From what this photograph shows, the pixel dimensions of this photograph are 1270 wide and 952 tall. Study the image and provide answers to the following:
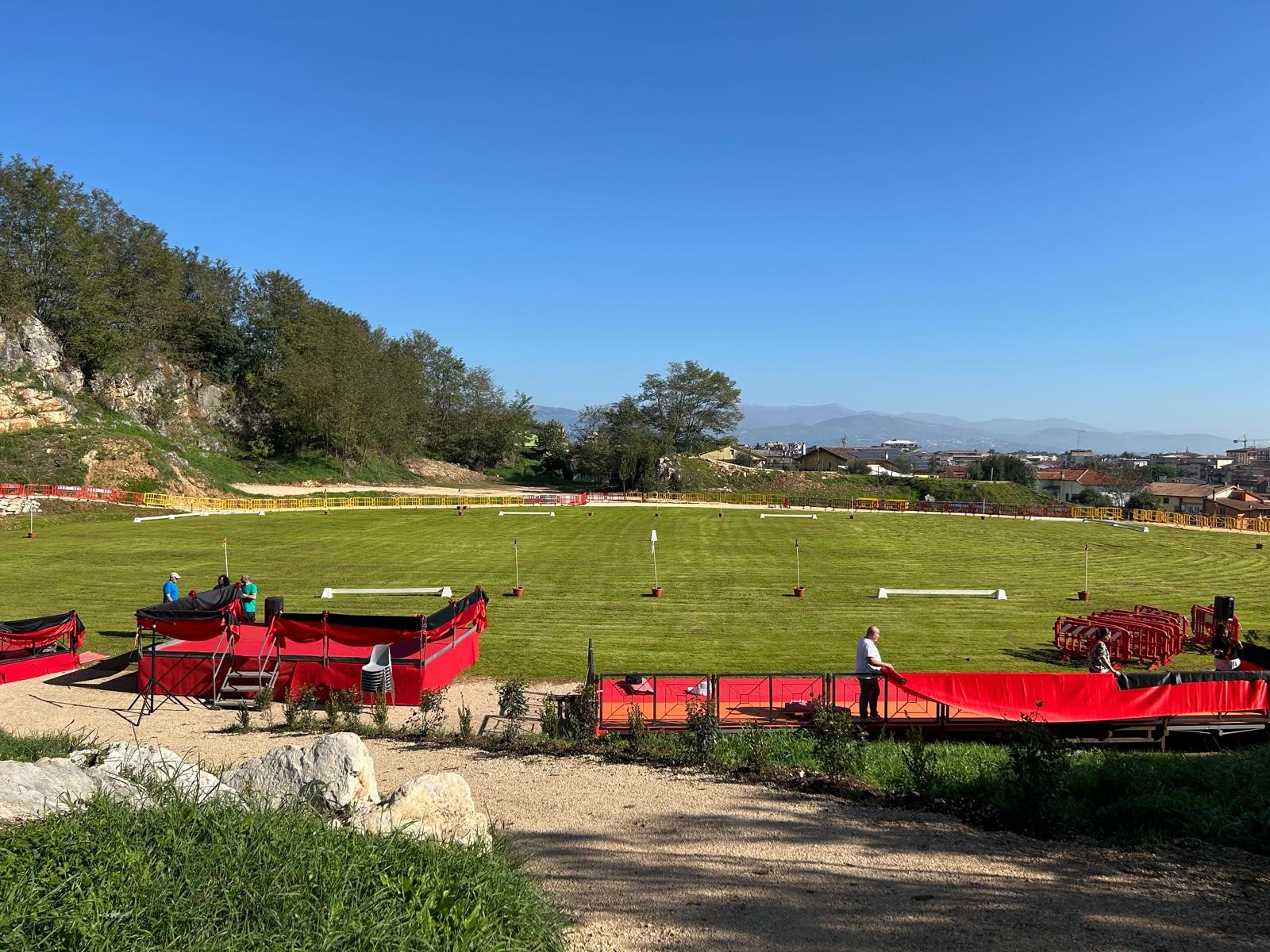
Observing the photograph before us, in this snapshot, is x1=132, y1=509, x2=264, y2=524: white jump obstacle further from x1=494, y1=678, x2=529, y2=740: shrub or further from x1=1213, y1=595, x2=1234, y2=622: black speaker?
x1=1213, y1=595, x2=1234, y2=622: black speaker

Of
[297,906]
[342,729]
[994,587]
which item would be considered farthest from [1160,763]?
[994,587]

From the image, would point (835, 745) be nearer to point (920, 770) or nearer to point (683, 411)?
point (920, 770)

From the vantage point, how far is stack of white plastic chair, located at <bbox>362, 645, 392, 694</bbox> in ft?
46.6

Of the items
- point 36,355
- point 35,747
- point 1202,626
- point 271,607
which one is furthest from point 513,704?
point 36,355

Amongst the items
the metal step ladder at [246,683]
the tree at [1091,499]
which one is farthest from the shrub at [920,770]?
the tree at [1091,499]

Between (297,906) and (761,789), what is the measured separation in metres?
6.32

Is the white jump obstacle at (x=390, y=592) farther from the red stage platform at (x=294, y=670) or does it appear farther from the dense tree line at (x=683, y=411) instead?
the dense tree line at (x=683, y=411)

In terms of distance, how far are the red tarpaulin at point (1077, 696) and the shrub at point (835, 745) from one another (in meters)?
2.47

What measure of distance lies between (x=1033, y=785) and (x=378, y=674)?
10.9m

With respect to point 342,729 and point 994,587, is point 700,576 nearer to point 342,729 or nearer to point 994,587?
point 994,587

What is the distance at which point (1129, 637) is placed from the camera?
18156mm

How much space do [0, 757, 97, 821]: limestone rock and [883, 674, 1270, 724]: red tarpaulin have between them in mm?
11006

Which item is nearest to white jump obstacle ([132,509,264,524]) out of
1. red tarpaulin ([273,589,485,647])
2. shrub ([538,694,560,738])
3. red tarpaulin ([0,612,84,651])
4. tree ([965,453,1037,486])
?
red tarpaulin ([0,612,84,651])

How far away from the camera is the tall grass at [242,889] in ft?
14.4
